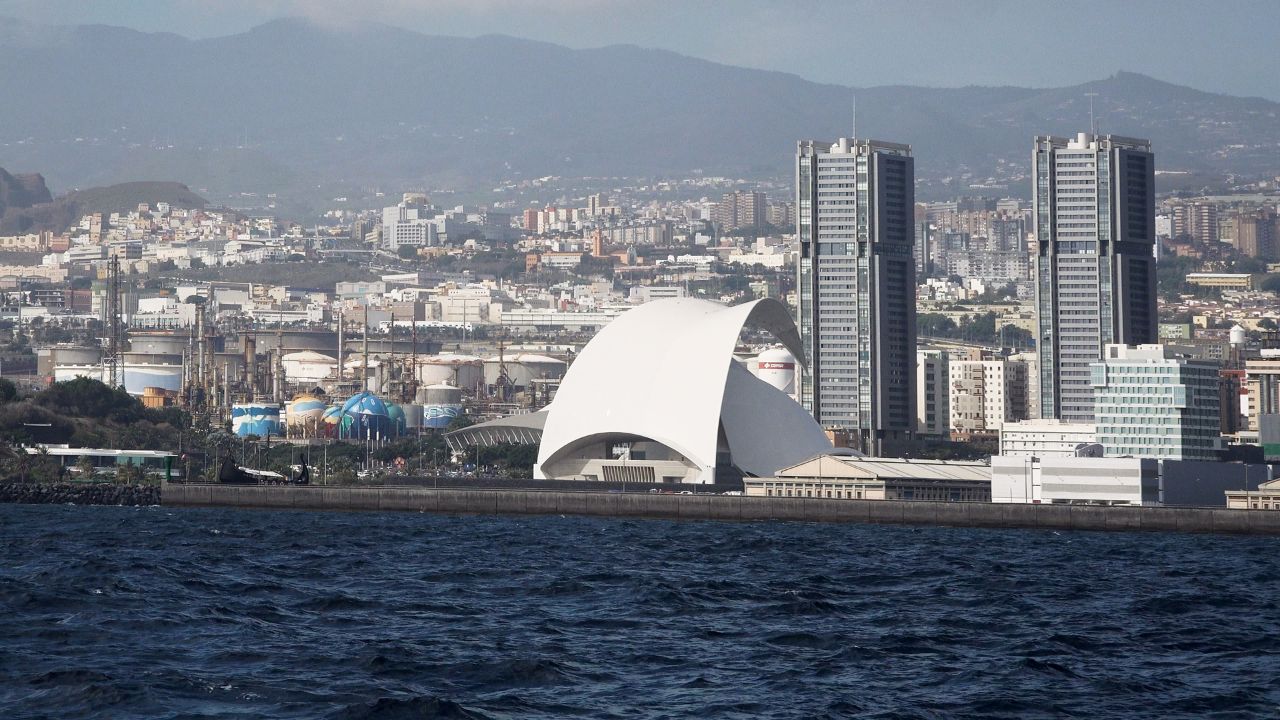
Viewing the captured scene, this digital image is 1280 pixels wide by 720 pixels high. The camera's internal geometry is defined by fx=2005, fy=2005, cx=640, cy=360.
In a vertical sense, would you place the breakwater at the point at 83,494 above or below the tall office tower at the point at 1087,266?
below

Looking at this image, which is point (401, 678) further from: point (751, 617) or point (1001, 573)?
point (1001, 573)

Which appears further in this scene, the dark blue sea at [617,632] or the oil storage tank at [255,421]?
the oil storage tank at [255,421]

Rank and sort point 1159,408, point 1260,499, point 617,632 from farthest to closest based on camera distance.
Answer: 1. point 1159,408
2. point 1260,499
3. point 617,632

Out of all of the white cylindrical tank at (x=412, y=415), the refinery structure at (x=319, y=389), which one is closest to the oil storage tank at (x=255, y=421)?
the refinery structure at (x=319, y=389)

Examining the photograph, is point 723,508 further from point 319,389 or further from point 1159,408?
point 319,389

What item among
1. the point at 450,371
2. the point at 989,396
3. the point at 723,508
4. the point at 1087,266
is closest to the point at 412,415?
the point at 450,371

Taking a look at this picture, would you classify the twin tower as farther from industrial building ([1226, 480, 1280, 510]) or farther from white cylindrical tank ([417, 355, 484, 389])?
industrial building ([1226, 480, 1280, 510])

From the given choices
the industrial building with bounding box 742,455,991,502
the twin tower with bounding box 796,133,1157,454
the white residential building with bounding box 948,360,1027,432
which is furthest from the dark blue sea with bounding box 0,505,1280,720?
the white residential building with bounding box 948,360,1027,432

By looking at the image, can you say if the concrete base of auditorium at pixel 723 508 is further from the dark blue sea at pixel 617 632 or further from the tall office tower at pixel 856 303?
the tall office tower at pixel 856 303
